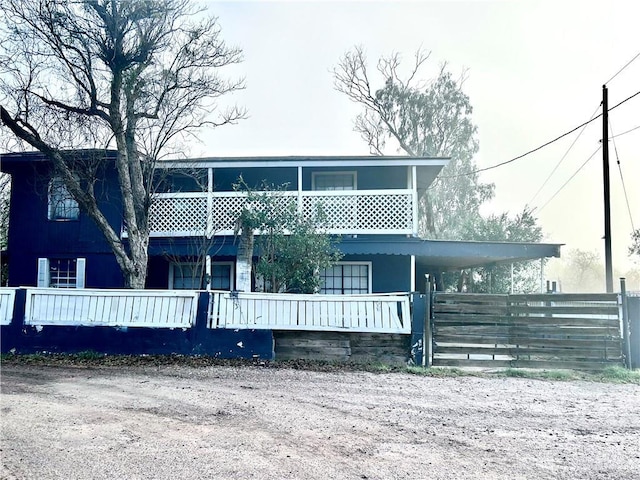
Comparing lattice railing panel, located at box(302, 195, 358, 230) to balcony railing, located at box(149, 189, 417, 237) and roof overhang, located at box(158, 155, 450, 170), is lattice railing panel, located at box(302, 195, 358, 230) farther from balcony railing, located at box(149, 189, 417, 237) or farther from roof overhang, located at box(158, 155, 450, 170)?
roof overhang, located at box(158, 155, 450, 170)

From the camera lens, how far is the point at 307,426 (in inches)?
248

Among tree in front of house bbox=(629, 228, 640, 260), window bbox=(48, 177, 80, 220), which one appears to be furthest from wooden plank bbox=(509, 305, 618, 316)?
tree in front of house bbox=(629, 228, 640, 260)

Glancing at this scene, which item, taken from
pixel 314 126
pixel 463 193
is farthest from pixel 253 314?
pixel 463 193

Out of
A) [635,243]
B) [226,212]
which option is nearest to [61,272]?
[226,212]

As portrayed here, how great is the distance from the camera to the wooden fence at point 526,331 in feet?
33.3

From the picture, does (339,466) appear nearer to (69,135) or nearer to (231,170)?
(69,135)

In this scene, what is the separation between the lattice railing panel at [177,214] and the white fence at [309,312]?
5539 mm

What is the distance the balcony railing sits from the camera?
15305 millimetres

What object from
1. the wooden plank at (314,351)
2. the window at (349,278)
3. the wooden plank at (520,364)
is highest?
the window at (349,278)

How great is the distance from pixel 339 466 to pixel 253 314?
19.2 feet

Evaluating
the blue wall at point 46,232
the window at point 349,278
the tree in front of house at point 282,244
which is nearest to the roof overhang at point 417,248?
the tree in front of house at point 282,244

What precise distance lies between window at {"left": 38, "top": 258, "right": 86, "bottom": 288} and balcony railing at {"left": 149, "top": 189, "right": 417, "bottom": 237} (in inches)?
110

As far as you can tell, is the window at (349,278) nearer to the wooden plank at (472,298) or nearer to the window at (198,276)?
the window at (198,276)

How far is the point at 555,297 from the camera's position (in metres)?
10.2
